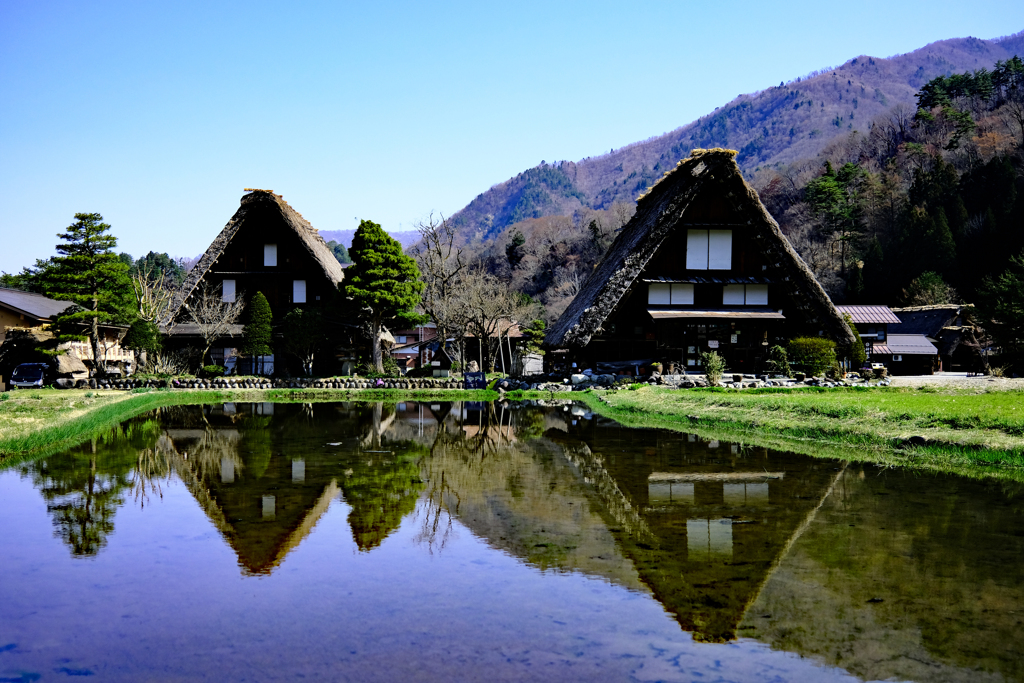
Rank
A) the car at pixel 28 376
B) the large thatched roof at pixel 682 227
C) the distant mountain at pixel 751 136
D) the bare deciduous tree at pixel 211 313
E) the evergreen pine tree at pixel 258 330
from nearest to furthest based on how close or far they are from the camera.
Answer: the large thatched roof at pixel 682 227 → the car at pixel 28 376 → the bare deciduous tree at pixel 211 313 → the evergreen pine tree at pixel 258 330 → the distant mountain at pixel 751 136

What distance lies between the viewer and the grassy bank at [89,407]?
44.3 ft

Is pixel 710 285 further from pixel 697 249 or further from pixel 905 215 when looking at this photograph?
pixel 905 215

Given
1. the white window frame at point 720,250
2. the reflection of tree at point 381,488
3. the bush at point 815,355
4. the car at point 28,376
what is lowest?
the reflection of tree at point 381,488

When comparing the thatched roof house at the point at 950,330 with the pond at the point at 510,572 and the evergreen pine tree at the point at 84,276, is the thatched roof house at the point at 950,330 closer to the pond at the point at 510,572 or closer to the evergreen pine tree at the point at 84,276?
the pond at the point at 510,572

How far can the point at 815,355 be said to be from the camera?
86.9ft

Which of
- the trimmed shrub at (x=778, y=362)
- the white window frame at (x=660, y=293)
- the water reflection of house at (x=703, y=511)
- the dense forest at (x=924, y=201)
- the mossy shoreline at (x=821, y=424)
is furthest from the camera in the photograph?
the dense forest at (x=924, y=201)

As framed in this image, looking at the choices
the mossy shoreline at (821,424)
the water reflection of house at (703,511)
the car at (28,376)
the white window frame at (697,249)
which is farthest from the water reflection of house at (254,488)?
the car at (28,376)

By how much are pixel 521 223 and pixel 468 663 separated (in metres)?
101

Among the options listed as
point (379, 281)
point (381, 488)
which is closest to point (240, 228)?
point (379, 281)

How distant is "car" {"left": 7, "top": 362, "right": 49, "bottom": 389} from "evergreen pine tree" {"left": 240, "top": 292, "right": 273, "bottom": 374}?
8.29 meters

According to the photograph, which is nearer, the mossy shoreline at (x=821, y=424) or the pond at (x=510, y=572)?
the pond at (x=510, y=572)

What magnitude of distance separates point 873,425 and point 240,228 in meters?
32.4

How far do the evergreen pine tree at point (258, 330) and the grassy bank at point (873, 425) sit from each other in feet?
67.6

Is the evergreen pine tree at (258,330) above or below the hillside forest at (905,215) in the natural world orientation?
below
